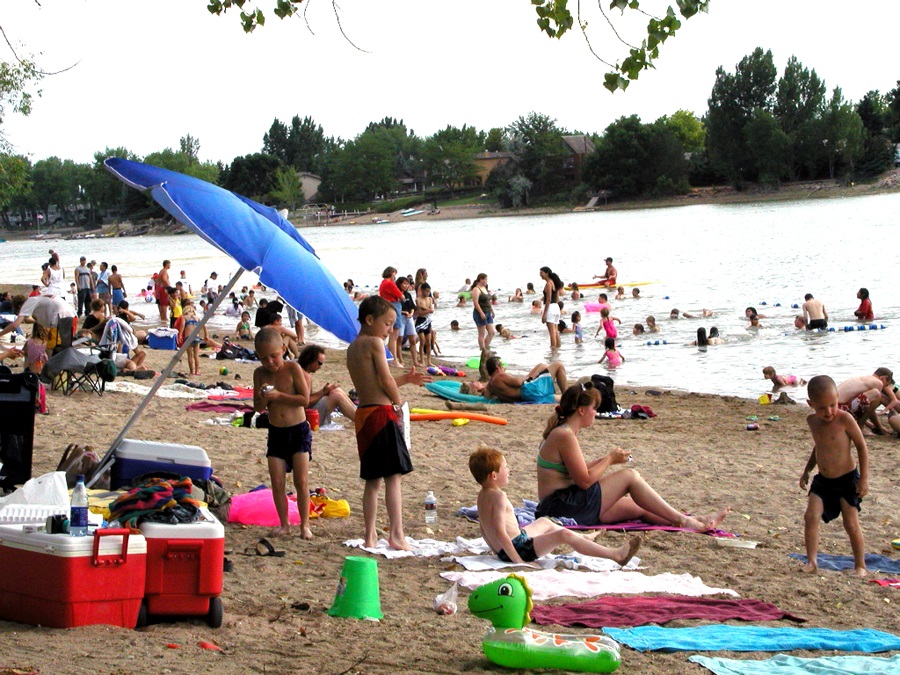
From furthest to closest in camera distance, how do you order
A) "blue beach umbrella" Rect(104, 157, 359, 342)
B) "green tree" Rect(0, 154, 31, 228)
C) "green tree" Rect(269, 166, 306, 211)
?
"green tree" Rect(269, 166, 306, 211) → "green tree" Rect(0, 154, 31, 228) → "blue beach umbrella" Rect(104, 157, 359, 342)

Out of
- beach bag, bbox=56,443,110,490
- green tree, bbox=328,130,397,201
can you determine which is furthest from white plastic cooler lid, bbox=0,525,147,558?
green tree, bbox=328,130,397,201

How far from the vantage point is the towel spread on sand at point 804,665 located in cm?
427

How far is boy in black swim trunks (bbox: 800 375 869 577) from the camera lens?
608 cm

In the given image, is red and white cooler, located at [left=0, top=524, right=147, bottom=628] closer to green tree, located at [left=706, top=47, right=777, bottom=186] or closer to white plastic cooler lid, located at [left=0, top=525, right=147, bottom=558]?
white plastic cooler lid, located at [left=0, top=525, right=147, bottom=558]

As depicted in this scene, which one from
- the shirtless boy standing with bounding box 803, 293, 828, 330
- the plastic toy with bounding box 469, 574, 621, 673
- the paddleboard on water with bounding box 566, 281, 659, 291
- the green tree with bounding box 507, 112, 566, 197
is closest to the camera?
the plastic toy with bounding box 469, 574, 621, 673

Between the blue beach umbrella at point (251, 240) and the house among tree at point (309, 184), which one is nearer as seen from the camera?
the blue beach umbrella at point (251, 240)

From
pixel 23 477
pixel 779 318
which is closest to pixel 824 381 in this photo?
pixel 23 477

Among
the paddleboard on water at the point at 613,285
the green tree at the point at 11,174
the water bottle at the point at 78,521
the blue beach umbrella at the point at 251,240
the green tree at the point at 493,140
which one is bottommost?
the paddleboard on water at the point at 613,285

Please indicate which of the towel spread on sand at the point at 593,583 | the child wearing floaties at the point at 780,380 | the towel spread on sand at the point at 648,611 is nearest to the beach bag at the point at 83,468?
the towel spread on sand at the point at 593,583

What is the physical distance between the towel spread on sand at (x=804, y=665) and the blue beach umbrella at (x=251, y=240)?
98.5 inches

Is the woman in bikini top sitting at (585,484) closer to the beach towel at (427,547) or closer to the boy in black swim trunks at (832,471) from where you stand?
the beach towel at (427,547)

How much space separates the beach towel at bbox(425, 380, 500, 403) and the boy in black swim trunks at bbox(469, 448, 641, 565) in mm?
6908

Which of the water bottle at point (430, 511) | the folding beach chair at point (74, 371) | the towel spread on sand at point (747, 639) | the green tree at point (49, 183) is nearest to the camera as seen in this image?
the towel spread on sand at point (747, 639)

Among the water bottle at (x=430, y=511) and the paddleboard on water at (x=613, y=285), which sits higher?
the paddleboard on water at (x=613, y=285)
